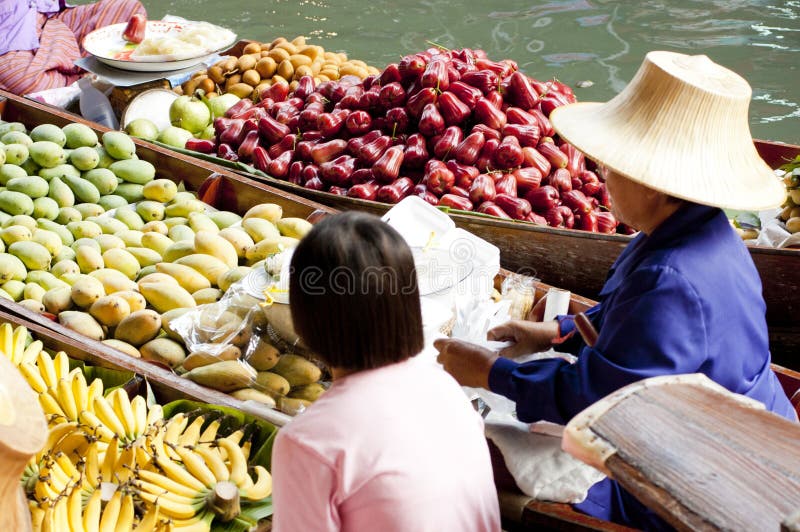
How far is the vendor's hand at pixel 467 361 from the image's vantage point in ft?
5.79

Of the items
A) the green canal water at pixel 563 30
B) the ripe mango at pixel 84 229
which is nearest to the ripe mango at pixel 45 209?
the ripe mango at pixel 84 229

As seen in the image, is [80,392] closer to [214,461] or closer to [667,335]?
[214,461]

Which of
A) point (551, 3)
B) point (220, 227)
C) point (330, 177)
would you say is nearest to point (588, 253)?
point (330, 177)

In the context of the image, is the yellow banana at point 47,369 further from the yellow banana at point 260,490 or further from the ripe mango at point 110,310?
the yellow banana at point 260,490

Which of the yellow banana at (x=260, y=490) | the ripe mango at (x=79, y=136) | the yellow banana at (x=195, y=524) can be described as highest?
the ripe mango at (x=79, y=136)

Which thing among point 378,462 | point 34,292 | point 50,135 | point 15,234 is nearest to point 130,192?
point 50,135

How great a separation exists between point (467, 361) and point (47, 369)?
1.33m

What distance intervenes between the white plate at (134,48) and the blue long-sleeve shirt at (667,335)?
382 centimetres

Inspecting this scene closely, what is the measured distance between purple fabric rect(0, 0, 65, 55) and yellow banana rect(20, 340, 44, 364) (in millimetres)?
3570

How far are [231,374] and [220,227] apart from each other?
1055 millimetres

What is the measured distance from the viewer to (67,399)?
211 centimetres

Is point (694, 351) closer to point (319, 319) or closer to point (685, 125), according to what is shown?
point (685, 125)

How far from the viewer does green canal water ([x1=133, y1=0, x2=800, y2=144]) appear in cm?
675

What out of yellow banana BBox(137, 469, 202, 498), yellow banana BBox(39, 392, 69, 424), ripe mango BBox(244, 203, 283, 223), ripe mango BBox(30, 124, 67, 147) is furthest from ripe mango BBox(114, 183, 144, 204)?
yellow banana BBox(137, 469, 202, 498)
